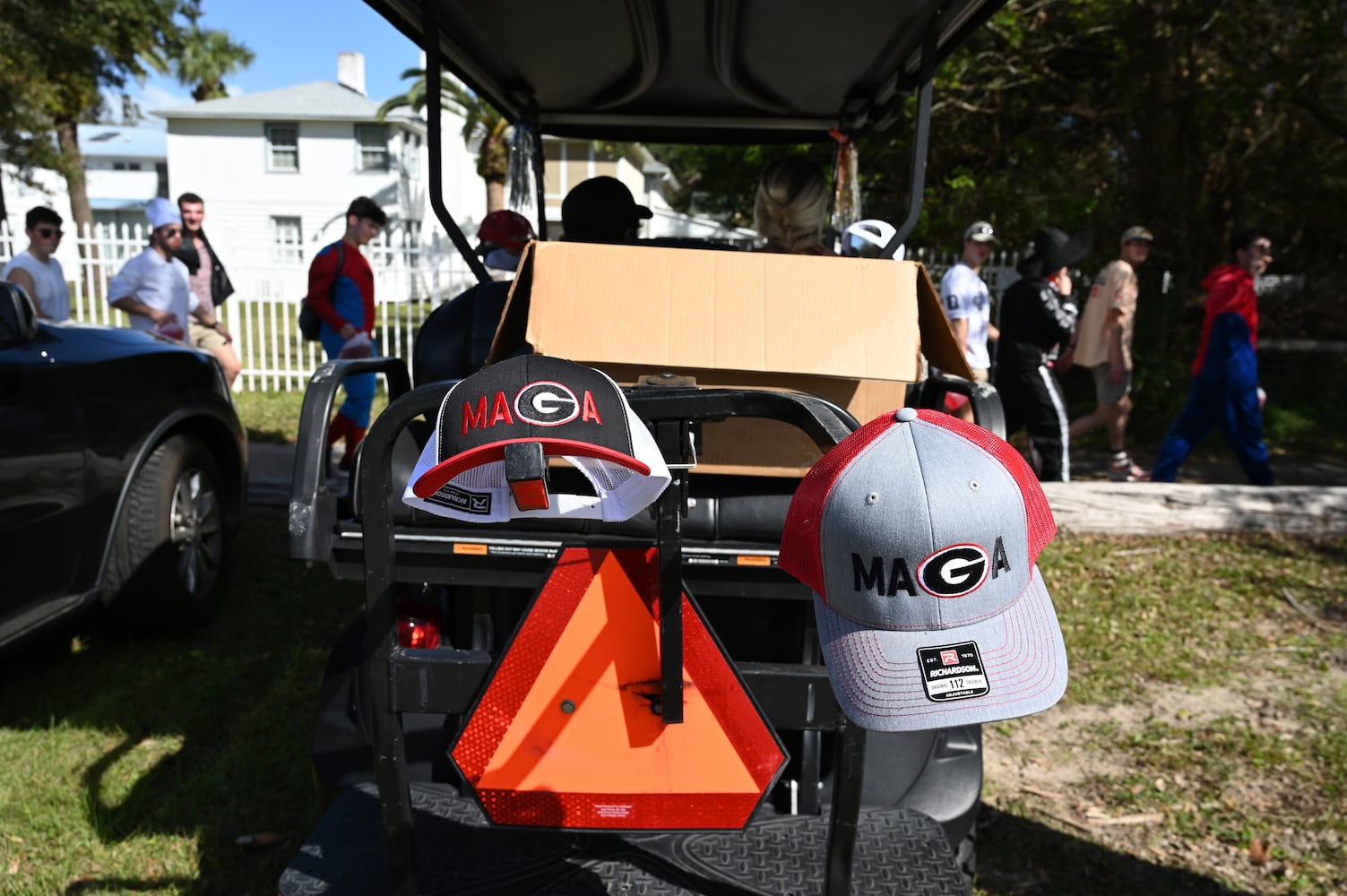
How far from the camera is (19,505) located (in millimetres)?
3340

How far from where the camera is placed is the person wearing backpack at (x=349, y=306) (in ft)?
21.9

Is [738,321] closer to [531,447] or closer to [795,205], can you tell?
[531,447]

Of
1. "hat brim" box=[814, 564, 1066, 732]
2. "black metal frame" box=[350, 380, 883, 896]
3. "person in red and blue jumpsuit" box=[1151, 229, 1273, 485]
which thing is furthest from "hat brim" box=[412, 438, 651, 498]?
"person in red and blue jumpsuit" box=[1151, 229, 1273, 485]

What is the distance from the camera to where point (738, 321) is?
214 centimetres

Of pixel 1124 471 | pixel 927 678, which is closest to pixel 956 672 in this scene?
pixel 927 678

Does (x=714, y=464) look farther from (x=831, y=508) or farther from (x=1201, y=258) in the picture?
(x=1201, y=258)

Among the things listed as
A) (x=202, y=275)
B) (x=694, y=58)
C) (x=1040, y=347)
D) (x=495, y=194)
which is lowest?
(x=1040, y=347)

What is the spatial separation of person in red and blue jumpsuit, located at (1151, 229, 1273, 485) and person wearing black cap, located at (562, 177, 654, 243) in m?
5.26

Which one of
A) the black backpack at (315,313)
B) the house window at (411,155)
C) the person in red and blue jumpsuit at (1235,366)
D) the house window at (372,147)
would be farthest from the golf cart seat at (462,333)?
the house window at (411,155)

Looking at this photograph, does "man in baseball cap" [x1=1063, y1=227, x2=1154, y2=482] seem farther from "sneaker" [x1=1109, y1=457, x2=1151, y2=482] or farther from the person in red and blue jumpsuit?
the person in red and blue jumpsuit

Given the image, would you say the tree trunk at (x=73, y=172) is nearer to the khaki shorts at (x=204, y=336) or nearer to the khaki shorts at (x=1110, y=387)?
the khaki shorts at (x=204, y=336)

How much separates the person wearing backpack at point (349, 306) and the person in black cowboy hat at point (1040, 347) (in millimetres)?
4431

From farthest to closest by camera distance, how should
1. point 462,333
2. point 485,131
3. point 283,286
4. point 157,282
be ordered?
point 485,131 → point 283,286 → point 157,282 → point 462,333

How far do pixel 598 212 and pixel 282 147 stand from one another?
3402 centimetres
